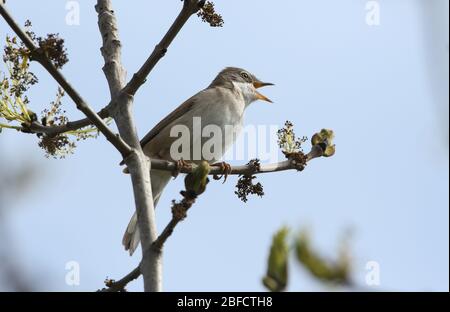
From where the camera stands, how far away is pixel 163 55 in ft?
14.5

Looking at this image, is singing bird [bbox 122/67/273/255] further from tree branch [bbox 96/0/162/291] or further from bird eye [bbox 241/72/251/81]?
tree branch [bbox 96/0/162/291]

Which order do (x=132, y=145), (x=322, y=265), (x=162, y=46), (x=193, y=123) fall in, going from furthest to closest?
(x=193, y=123) → (x=162, y=46) → (x=132, y=145) → (x=322, y=265)


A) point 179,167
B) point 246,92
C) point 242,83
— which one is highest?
point 242,83

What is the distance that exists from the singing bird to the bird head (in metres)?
0.11

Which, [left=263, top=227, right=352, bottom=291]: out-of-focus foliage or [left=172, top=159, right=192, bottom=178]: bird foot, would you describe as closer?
[left=263, top=227, right=352, bottom=291]: out-of-focus foliage

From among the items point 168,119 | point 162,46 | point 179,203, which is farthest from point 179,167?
point 168,119

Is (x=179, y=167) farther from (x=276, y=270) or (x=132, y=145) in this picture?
(x=276, y=270)

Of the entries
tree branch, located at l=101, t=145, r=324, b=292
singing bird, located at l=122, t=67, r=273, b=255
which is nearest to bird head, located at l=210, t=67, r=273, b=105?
singing bird, located at l=122, t=67, r=273, b=255

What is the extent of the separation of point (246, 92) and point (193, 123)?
5.39 feet

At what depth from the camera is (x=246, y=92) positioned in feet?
27.9

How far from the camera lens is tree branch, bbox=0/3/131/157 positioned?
3.87 meters
